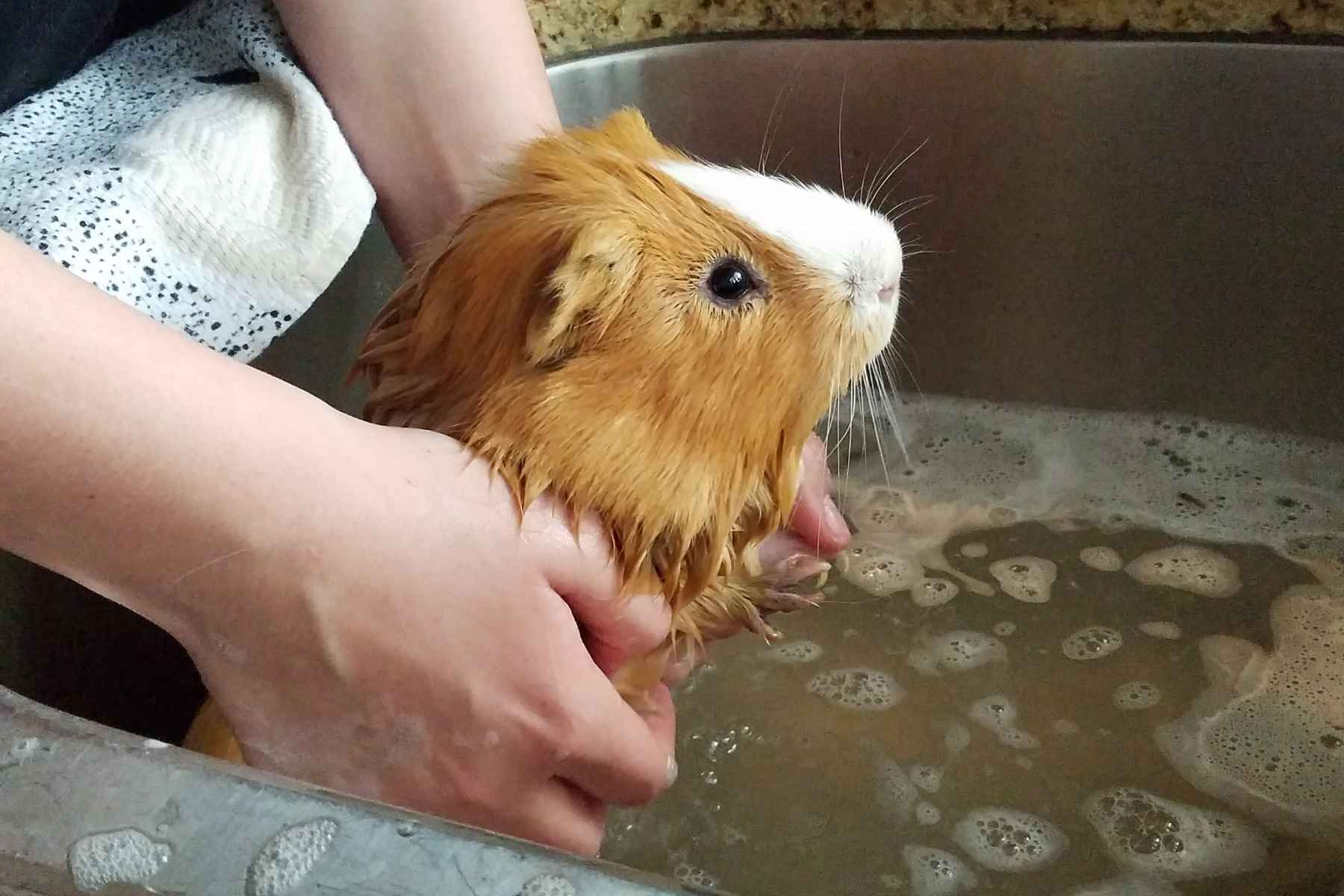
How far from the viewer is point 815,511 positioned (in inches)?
28.3

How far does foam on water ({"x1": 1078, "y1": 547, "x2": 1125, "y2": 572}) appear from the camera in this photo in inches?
35.6

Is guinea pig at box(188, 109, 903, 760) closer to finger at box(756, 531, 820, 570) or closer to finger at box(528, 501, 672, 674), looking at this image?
finger at box(528, 501, 672, 674)

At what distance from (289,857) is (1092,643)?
66 centimetres

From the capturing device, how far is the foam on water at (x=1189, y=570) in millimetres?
878

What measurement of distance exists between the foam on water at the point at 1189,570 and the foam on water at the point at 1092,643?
67mm

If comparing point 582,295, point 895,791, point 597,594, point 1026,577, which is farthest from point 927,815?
point 582,295

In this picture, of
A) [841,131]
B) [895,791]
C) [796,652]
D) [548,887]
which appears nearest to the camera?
[548,887]

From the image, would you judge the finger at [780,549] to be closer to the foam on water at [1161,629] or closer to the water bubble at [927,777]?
the water bubble at [927,777]

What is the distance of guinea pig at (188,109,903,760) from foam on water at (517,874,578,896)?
0.19 metres

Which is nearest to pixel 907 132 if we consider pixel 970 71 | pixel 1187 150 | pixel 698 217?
pixel 970 71

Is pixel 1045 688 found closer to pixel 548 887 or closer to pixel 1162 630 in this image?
pixel 1162 630

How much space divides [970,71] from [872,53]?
0.27 feet

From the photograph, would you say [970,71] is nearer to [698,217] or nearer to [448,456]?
[698,217]

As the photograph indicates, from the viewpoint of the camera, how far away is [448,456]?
1.62 ft
